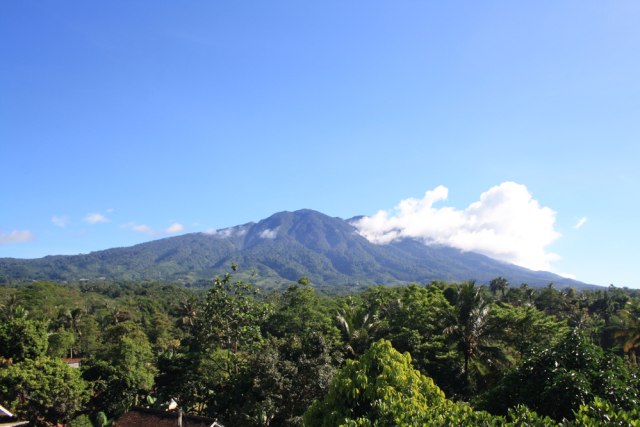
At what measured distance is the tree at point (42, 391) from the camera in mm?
19281

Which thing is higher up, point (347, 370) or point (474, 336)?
point (347, 370)

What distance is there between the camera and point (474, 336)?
18.2 metres

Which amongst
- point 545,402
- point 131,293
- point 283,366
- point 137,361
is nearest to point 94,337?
point 137,361

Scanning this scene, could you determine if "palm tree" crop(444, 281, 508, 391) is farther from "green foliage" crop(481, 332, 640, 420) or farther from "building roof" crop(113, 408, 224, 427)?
"building roof" crop(113, 408, 224, 427)

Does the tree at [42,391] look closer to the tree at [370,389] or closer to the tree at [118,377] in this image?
the tree at [118,377]

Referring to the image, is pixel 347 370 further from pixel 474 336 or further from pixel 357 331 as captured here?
pixel 474 336

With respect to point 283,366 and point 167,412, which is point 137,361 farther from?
point 283,366

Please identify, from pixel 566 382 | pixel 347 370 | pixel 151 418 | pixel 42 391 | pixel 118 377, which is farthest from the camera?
pixel 118 377

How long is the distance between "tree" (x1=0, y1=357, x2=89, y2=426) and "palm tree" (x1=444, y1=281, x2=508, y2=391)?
18.7 metres

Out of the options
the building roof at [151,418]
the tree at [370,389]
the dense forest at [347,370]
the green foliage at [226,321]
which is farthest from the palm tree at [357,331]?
the tree at [370,389]

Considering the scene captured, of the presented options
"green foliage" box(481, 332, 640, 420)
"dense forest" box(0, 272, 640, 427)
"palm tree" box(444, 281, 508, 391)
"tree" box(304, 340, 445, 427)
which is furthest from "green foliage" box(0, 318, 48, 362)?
"green foliage" box(481, 332, 640, 420)

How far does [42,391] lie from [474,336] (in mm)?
20477

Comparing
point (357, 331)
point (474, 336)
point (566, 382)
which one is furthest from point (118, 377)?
point (566, 382)

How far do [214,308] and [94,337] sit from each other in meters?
26.6
